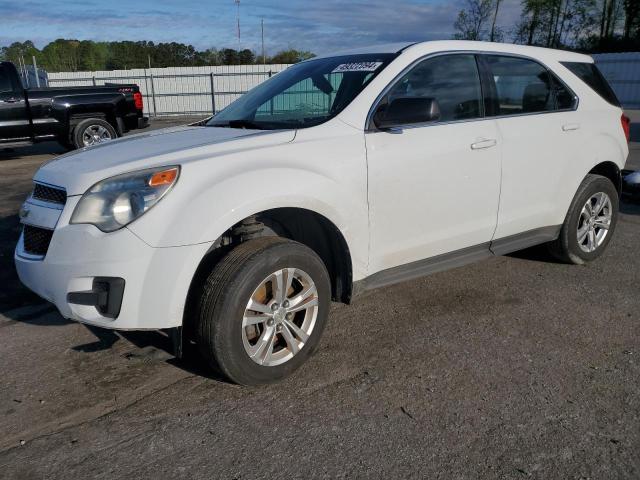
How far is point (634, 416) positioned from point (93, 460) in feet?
8.21

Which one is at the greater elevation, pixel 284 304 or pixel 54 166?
pixel 54 166

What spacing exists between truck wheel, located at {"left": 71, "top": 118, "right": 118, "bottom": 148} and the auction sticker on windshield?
8.74 metres

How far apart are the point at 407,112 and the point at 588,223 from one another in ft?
7.97

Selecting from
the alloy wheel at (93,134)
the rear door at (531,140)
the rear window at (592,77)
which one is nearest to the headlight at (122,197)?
the rear door at (531,140)

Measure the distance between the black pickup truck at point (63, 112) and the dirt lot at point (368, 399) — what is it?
816 cm

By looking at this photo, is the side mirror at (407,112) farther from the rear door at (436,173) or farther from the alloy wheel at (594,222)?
the alloy wheel at (594,222)

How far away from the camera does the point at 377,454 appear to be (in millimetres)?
2514

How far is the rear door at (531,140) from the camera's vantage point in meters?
4.07

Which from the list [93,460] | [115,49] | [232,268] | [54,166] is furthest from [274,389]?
[115,49]

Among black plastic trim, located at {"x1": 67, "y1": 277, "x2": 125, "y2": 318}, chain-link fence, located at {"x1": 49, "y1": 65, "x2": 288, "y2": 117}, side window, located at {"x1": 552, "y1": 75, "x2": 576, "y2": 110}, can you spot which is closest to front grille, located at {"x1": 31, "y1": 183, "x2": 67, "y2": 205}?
black plastic trim, located at {"x1": 67, "y1": 277, "x2": 125, "y2": 318}

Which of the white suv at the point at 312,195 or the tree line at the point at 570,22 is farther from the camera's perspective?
the tree line at the point at 570,22

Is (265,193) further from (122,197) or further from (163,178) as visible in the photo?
(122,197)

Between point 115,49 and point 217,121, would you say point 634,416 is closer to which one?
point 217,121

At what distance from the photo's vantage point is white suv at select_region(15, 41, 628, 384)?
2.75 meters
